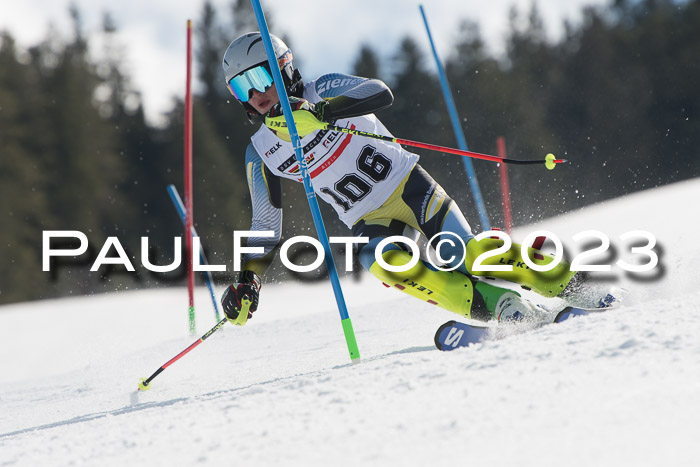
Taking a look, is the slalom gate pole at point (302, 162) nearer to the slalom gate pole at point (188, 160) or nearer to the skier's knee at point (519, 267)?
the skier's knee at point (519, 267)

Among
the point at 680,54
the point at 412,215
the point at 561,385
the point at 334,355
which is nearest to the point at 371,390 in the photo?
the point at 561,385

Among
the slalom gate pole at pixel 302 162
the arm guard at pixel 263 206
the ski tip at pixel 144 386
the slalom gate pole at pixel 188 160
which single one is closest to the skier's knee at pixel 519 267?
the slalom gate pole at pixel 302 162

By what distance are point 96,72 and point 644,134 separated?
22664 millimetres

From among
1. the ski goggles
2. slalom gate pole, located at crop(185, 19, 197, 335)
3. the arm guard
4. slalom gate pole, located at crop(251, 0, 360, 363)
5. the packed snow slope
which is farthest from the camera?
slalom gate pole, located at crop(185, 19, 197, 335)

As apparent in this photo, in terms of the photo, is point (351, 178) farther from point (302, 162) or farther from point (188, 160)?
point (188, 160)

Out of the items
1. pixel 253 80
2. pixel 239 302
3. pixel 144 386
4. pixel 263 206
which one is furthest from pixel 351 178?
pixel 144 386

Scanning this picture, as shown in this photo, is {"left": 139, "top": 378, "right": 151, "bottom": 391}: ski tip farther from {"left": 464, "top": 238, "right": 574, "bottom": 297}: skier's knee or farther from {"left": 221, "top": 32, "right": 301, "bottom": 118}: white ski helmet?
{"left": 464, "top": 238, "right": 574, "bottom": 297}: skier's knee

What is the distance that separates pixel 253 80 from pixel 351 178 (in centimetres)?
63

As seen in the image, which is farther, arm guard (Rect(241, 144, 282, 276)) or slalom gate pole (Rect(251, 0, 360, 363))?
arm guard (Rect(241, 144, 282, 276))

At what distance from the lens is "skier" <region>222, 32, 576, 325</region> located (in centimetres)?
306

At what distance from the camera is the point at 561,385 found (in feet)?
5.60

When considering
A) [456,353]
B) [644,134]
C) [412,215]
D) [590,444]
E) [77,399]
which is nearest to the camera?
[590,444]

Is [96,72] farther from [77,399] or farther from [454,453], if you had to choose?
[454,453]

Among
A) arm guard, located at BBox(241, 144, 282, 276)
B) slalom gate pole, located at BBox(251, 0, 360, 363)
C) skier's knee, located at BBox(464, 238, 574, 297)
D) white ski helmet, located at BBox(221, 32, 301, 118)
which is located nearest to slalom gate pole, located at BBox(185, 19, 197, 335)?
arm guard, located at BBox(241, 144, 282, 276)
